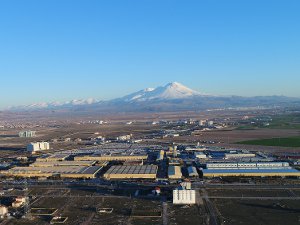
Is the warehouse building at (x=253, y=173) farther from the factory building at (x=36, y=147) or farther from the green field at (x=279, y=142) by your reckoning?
the factory building at (x=36, y=147)

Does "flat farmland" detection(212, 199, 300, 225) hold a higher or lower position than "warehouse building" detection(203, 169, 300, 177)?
lower

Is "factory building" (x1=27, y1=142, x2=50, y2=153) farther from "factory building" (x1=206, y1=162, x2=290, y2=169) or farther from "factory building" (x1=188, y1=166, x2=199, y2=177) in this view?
"factory building" (x1=206, y1=162, x2=290, y2=169)

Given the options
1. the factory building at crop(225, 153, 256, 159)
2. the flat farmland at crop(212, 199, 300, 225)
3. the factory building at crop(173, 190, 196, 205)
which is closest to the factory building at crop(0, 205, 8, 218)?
the factory building at crop(173, 190, 196, 205)

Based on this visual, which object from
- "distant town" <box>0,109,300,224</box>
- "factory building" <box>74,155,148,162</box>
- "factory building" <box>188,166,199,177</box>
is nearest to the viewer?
"distant town" <box>0,109,300,224</box>

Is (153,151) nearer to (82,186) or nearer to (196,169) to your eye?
(196,169)

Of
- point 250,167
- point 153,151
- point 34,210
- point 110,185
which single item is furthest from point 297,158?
point 34,210

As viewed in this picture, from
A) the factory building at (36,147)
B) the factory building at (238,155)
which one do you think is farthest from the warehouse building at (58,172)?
the factory building at (36,147)

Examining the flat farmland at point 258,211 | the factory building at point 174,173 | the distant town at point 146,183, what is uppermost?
the factory building at point 174,173
